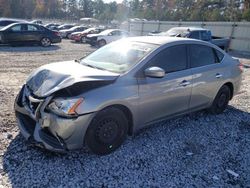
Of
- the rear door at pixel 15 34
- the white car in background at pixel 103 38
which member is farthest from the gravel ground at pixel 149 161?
the white car in background at pixel 103 38

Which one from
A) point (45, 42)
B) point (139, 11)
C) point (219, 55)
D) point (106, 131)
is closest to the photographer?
point (106, 131)

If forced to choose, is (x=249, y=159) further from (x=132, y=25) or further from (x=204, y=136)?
(x=132, y=25)

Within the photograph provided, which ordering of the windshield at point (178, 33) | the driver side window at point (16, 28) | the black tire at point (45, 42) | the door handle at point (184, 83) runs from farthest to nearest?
the black tire at point (45, 42), the driver side window at point (16, 28), the windshield at point (178, 33), the door handle at point (184, 83)

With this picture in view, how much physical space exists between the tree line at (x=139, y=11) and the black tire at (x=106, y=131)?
30.3 meters

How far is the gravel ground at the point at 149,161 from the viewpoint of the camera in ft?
10.9

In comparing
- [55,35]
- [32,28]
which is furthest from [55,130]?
[55,35]

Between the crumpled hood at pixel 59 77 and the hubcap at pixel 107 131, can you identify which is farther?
the hubcap at pixel 107 131

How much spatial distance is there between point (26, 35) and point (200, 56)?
14.0 meters

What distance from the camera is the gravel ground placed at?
333cm

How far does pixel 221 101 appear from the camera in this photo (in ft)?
18.8

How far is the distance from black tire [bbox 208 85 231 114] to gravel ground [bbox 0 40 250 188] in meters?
0.56

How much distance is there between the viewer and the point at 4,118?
4.91 m

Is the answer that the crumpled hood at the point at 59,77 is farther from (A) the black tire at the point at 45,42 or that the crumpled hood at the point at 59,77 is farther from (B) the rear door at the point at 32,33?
(A) the black tire at the point at 45,42

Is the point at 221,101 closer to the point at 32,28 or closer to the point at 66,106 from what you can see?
the point at 66,106
